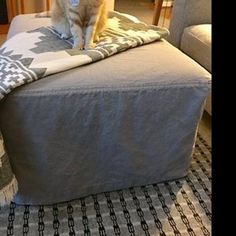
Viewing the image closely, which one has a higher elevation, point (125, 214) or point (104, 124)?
point (104, 124)

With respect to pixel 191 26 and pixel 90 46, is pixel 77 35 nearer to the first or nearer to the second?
pixel 90 46

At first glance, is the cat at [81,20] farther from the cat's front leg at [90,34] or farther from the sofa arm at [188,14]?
the sofa arm at [188,14]

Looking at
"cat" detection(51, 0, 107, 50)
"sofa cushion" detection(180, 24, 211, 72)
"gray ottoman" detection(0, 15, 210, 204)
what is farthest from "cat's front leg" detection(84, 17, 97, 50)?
"sofa cushion" detection(180, 24, 211, 72)

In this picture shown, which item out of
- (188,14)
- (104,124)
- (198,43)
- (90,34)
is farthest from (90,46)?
(188,14)

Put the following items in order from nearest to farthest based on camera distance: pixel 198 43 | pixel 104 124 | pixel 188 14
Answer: pixel 104 124 < pixel 198 43 < pixel 188 14

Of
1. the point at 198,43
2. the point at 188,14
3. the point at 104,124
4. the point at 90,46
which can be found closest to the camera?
the point at 104,124

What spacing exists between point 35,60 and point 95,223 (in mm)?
605

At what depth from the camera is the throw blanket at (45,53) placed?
1037 millimetres

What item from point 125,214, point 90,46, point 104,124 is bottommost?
point 125,214

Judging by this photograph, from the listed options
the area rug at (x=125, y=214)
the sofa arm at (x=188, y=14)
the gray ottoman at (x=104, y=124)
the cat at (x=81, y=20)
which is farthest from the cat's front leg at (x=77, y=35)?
the sofa arm at (x=188, y=14)

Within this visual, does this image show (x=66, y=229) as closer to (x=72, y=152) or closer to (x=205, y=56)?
(x=72, y=152)

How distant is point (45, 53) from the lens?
1.23 meters

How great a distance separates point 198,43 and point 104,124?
86 centimetres
